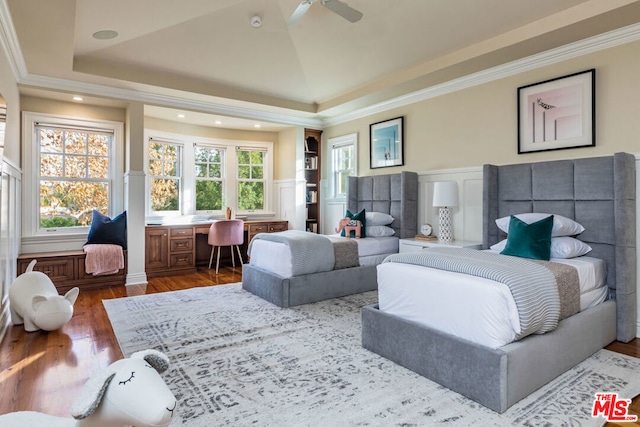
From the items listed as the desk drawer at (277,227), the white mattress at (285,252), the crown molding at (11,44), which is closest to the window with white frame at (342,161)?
the desk drawer at (277,227)

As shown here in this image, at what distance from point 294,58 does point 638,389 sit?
4.62 metres

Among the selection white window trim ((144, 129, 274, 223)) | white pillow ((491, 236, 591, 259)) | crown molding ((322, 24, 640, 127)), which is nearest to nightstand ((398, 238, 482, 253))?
white pillow ((491, 236, 591, 259))

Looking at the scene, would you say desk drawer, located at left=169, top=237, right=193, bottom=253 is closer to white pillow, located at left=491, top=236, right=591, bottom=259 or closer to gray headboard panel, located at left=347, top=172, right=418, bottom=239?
gray headboard panel, located at left=347, top=172, right=418, bottom=239

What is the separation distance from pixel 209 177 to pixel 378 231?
10.7 ft

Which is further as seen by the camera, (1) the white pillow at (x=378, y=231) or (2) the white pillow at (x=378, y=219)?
(2) the white pillow at (x=378, y=219)

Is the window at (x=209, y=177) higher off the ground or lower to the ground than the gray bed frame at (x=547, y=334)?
higher

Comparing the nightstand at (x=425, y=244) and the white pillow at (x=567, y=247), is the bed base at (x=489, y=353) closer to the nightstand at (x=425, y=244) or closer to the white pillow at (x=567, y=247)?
the white pillow at (x=567, y=247)

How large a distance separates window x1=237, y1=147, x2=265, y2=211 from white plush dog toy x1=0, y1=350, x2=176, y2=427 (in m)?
5.69

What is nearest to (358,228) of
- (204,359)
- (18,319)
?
(204,359)

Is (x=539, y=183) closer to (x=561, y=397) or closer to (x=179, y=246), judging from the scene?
(x=561, y=397)

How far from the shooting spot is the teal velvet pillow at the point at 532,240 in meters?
2.94

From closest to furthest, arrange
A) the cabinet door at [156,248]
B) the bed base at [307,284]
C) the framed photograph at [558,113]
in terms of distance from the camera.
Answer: the framed photograph at [558,113] → the bed base at [307,284] → the cabinet door at [156,248]

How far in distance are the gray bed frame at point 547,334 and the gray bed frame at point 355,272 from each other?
3.73 ft

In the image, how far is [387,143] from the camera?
541cm
